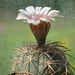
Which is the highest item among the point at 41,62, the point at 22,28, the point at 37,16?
the point at 22,28

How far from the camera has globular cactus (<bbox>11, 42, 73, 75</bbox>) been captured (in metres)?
0.88

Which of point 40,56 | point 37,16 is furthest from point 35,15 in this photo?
point 40,56

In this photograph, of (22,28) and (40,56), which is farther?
(22,28)

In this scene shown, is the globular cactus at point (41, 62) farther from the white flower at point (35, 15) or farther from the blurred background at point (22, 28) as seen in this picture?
the blurred background at point (22, 28)

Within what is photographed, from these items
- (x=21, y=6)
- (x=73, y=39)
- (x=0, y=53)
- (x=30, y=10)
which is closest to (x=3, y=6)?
(x=21, y=6)

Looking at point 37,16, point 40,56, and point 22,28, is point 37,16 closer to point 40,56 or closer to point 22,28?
point 40,56

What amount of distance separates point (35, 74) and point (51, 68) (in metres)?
0.08

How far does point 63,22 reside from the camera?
221cm

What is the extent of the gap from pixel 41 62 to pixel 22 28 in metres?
1.32

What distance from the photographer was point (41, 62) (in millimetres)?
874

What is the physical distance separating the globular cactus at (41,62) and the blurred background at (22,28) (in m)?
0.99

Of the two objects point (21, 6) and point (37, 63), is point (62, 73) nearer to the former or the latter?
point (37, 63)

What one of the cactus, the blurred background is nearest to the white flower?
the cactus

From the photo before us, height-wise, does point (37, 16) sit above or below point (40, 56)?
above
